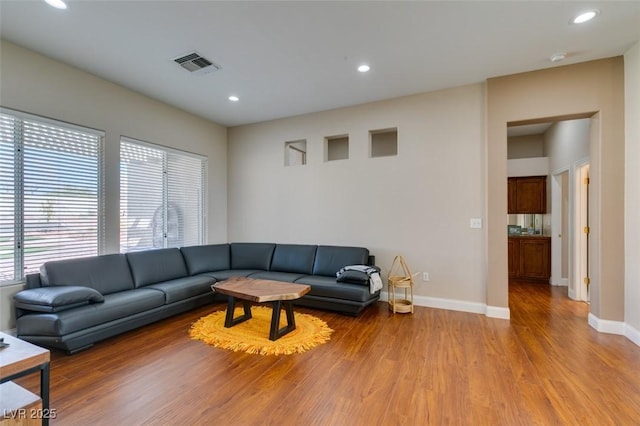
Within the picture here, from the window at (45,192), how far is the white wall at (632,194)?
20.0 ft

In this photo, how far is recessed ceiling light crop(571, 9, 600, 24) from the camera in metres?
2.47

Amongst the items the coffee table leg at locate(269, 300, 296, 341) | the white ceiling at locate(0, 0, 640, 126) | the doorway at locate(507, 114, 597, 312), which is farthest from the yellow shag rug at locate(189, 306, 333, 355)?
the doorway at locate(507, 114, 597, 312)

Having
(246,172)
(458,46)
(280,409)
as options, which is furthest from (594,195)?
(246,172)

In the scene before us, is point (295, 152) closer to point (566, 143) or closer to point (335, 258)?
point (335, 258)

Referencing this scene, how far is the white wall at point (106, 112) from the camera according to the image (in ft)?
9.77

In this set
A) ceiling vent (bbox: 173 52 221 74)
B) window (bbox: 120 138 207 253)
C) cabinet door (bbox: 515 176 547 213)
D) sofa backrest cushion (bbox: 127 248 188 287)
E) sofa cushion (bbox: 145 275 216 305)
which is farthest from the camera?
cabinet door (bbox: 515 176 547 213)

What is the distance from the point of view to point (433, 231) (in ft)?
13.6

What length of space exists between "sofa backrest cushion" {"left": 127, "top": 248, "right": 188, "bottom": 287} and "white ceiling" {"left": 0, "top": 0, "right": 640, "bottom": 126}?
2305mm

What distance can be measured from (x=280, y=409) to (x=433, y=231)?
3.08 metres

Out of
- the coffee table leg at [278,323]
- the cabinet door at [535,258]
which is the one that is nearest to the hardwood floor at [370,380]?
the coffee table leg at [278,323]

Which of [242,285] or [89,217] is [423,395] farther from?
[89,217]

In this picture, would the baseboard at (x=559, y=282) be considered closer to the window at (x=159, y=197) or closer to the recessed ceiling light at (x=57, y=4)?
the window at (x=159, y=197)

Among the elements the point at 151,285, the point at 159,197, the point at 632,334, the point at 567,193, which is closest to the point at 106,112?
the point at 159,197

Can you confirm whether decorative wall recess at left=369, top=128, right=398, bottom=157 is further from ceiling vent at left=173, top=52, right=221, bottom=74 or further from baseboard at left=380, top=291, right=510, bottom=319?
ceiling vent at left=173, top=52, right=221, bottom=74
